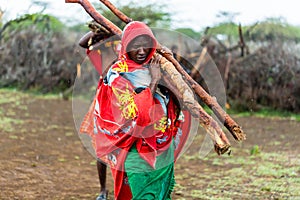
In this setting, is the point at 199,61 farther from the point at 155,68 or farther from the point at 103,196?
the point at 155,68

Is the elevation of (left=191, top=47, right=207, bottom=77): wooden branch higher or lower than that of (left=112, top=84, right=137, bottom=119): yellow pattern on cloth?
lower

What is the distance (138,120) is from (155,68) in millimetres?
406

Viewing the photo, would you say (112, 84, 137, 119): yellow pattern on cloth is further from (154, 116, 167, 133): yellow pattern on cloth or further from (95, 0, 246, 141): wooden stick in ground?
(95, 0, 246, 141): wooden stick in ground

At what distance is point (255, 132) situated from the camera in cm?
891

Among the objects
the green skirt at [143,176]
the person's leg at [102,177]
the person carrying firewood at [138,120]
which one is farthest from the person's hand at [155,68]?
the person's leg at [102,177]

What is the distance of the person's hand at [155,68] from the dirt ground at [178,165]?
6.22 ft

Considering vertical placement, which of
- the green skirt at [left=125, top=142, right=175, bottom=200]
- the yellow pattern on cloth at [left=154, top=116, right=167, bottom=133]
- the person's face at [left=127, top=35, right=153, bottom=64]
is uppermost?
the person's face at [left=127, top=35, right=153, bottom=64]

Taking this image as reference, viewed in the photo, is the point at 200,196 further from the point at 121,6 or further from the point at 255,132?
the point at 121,6

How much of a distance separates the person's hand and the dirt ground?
1894mm

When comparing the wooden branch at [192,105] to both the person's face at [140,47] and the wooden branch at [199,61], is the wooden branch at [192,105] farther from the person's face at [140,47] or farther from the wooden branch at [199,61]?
the wooden branch at [199,61]

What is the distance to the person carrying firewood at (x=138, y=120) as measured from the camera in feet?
10.7

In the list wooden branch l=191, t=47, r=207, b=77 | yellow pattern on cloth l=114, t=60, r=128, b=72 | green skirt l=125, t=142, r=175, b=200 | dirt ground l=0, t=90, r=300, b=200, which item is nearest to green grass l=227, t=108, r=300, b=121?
dirt ground l=0, t=90, r=300, b=200

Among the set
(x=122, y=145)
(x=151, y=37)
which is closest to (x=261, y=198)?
(x=122, y=145)

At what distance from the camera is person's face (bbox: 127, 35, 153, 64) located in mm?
3246
